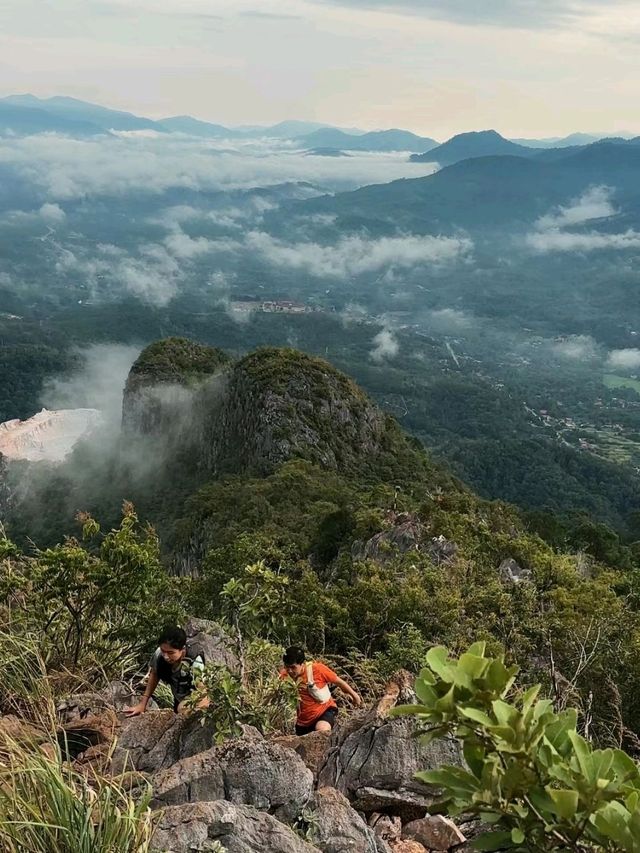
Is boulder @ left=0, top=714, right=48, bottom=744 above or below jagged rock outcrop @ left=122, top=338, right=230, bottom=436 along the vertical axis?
above

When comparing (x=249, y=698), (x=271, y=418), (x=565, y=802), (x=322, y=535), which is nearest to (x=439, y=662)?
(x=565, y=802)

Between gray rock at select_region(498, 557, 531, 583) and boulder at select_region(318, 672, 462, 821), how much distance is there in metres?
13.3

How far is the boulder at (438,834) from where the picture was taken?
506 cm

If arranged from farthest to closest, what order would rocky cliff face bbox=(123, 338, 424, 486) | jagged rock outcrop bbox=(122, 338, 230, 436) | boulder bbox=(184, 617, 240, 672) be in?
1. jagged rock outcrop bbox=(122, 338, 230, 436)
2. rocky cliff face bbox=(123, 338, 424, 486)
3. boulder bbox=(184, 617, 240, 672)

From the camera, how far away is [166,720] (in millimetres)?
6262

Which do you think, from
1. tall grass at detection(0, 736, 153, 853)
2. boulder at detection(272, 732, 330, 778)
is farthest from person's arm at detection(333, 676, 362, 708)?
tall grass at detection(0, 736, 153, 853)

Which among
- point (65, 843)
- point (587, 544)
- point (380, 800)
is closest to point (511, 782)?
point (65, 843)

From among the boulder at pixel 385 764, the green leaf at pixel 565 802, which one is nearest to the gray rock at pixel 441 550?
the boulder at pixel 385 764

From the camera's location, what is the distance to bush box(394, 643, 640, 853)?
2186 mm

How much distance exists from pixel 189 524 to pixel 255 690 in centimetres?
3331

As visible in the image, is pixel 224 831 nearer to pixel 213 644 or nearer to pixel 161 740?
pixel 161 740

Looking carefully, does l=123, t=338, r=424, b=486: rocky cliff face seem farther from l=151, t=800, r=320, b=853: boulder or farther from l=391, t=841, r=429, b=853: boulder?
l=151, t=800, r=320, b=853: boulder

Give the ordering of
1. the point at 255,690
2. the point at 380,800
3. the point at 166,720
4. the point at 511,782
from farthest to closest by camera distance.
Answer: the point at 255,690 → the point at 166,720 → the point at 380,800 → the point at 511,782

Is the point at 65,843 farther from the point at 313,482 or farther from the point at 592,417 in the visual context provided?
the point at 592,417
